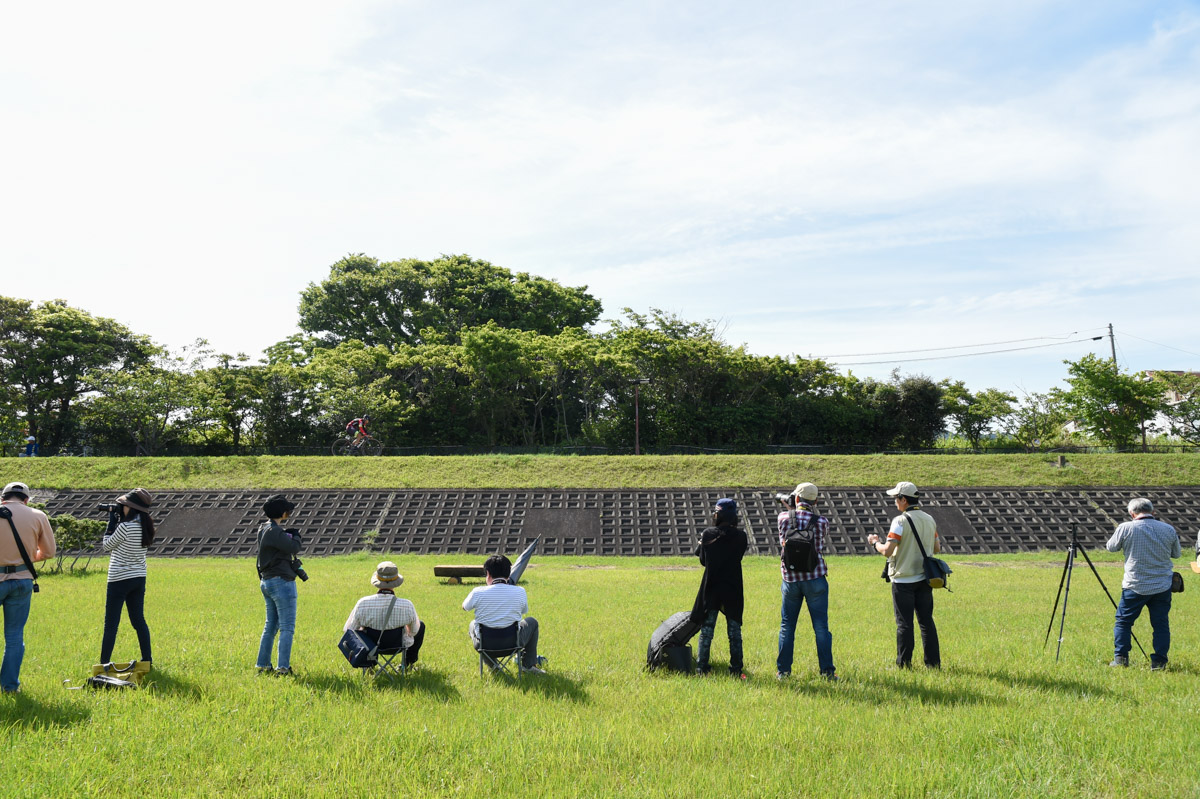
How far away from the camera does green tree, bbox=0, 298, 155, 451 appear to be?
A: 35781mm

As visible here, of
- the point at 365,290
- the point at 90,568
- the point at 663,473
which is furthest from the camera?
the point at 365,290

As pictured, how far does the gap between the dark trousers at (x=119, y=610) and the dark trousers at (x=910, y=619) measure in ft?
24.0

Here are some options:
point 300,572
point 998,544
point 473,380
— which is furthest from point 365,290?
point 300,572

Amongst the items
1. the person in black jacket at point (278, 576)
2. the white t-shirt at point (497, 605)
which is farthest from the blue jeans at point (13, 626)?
the white t-shirt at point (497, 605)

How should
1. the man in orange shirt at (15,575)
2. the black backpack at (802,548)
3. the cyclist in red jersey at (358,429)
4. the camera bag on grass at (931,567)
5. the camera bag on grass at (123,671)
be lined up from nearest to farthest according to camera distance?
the man in orange shirt at (15,575), the camera bag on grass at (123,671), the black backpack at (802,548), the camera bag on grass at (931,567), the cyclist in red jersey at (358,429)

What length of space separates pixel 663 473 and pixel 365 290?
2702 cm

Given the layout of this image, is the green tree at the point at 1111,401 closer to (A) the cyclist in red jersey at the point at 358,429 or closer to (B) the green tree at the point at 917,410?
(B) the green tree at the point at 917,410

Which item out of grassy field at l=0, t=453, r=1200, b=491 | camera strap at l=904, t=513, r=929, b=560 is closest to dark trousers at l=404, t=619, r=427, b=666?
camera strap at l=904, t=513, r=929, b=560

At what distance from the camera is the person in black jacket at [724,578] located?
731 cm

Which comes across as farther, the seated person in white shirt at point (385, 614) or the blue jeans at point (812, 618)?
the blue jeans at point (812, 618)

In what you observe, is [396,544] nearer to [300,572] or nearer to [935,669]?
[300,572]

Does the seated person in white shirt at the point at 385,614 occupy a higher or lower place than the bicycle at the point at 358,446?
lower

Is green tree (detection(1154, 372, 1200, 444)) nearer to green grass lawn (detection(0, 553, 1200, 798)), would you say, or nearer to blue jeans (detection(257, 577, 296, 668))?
green grass lawn (detection(0, 553, 1200, 798))

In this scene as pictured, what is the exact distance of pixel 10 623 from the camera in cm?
631
